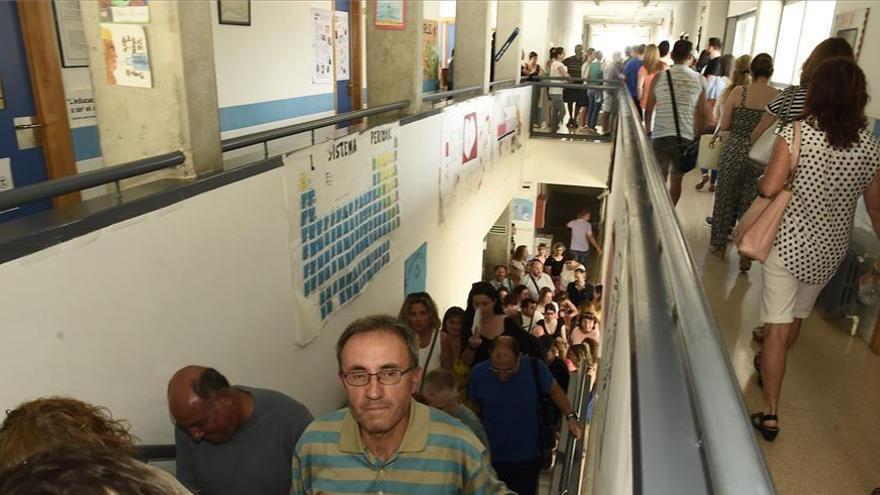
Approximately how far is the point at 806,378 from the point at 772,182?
1111 mm

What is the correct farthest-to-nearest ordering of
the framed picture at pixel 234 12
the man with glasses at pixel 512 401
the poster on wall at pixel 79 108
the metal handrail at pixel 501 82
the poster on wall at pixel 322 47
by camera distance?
the metal handrail at pixel 501 82, the poster on wall at pixel 322 47, the framed picture at pixel 234 12, the poster on wall at pixel 79 108, the man with glasses at pixel 512 401

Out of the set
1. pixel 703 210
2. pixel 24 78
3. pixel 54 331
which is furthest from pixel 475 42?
pixel 54 331

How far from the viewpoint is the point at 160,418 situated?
8.76ft

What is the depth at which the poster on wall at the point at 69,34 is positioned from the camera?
12.1 feet

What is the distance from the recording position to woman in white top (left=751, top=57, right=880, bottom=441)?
95.3 inches

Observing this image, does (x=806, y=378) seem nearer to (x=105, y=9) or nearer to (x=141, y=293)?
(x=141, y=293)

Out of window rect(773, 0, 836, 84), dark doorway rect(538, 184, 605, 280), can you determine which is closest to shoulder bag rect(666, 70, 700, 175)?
window rect(773, 0, 836, 84)

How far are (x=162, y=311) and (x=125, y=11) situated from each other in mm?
1320

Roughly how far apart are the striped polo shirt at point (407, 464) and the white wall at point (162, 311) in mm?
1017

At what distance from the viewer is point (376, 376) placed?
1.72m

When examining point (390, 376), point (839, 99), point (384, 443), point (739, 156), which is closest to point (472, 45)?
point (739, 156)

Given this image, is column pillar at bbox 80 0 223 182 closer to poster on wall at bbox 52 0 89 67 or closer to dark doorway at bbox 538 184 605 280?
poster on wall at bbox 52 0 89 67

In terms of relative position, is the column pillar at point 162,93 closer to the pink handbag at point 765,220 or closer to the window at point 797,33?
the pink handbag at point 765,220

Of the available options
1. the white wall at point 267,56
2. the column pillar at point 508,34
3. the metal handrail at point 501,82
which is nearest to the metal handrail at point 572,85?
the column pillar at point 508,34
